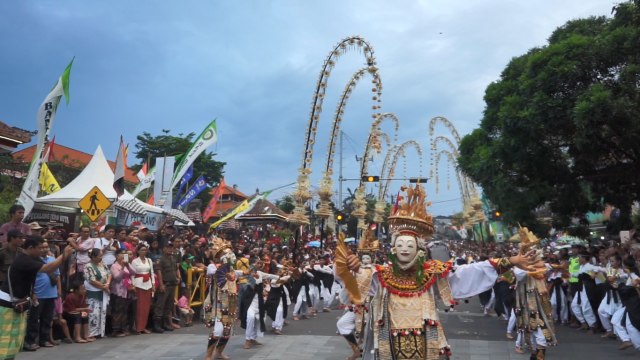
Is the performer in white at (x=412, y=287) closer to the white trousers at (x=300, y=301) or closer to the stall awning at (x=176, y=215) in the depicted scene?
the white trousers at (x=300, y=301)

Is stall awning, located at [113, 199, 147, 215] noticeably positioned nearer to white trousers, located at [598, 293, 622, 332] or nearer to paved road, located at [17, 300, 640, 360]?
paved road, located at [17, 300, 640, 360]

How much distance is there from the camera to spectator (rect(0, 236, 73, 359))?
5.98m

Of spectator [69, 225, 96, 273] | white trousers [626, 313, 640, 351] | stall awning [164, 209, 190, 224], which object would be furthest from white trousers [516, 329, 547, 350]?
stall awning [164, 209, 190, 224]

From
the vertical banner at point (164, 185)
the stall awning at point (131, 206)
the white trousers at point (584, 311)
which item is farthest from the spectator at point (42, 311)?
the vertical banner at point (164, 185)

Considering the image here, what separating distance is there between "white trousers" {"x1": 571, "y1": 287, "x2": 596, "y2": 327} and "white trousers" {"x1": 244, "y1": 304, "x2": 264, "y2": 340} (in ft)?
23.1

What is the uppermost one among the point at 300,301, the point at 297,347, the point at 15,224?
the point at 15,224

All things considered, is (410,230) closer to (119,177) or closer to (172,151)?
(119,177)

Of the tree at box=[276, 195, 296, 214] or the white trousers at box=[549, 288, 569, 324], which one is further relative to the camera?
the tree at box=[276, 195, 296, 214]

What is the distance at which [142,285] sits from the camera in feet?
37.8

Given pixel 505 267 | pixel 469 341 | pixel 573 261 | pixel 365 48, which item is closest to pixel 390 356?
pixel 505 267

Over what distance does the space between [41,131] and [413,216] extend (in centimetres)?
1029

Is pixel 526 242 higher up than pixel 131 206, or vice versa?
pixel 131 206

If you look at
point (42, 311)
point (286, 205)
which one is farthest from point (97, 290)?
point (286, 205)

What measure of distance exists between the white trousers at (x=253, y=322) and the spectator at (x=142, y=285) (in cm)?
Answer: 253
